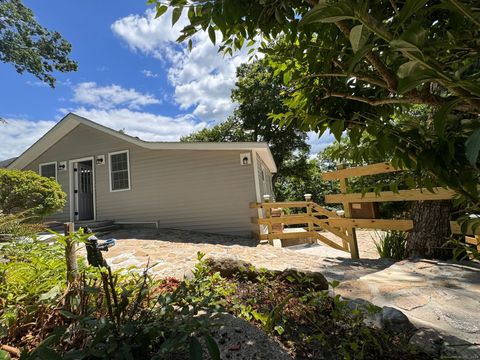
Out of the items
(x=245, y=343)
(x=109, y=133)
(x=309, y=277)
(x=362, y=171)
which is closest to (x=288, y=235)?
(x=362, y=171)

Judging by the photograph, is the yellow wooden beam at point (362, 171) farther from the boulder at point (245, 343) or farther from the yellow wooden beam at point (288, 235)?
the boulder at point (245, 343)

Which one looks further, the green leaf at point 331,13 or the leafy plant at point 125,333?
the leafy plant at point 125,333

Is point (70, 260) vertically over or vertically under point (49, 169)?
under

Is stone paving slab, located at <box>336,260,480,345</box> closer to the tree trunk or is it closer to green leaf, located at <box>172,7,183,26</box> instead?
the tree trunk

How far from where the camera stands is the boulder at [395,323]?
183 cm

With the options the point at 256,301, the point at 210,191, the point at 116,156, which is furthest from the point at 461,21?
the point at 116,156

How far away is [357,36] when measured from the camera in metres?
0.56

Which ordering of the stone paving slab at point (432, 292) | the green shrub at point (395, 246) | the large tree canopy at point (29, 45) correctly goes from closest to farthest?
1. the stone paving slab at point (432, 292)
2. the green shrub at point (395, 246)
3. the large tree canopy at point (29, 45)

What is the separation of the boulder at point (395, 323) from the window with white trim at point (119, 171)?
30.8 feet

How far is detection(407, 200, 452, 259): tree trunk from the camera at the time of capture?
3.73 metres

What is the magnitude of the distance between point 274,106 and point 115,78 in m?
9.43

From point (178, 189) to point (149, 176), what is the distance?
4.09 feet

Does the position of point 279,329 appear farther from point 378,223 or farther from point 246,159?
point 246,159

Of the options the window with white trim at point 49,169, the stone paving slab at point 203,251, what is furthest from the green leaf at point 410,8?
the window with white trim at point 49,169
